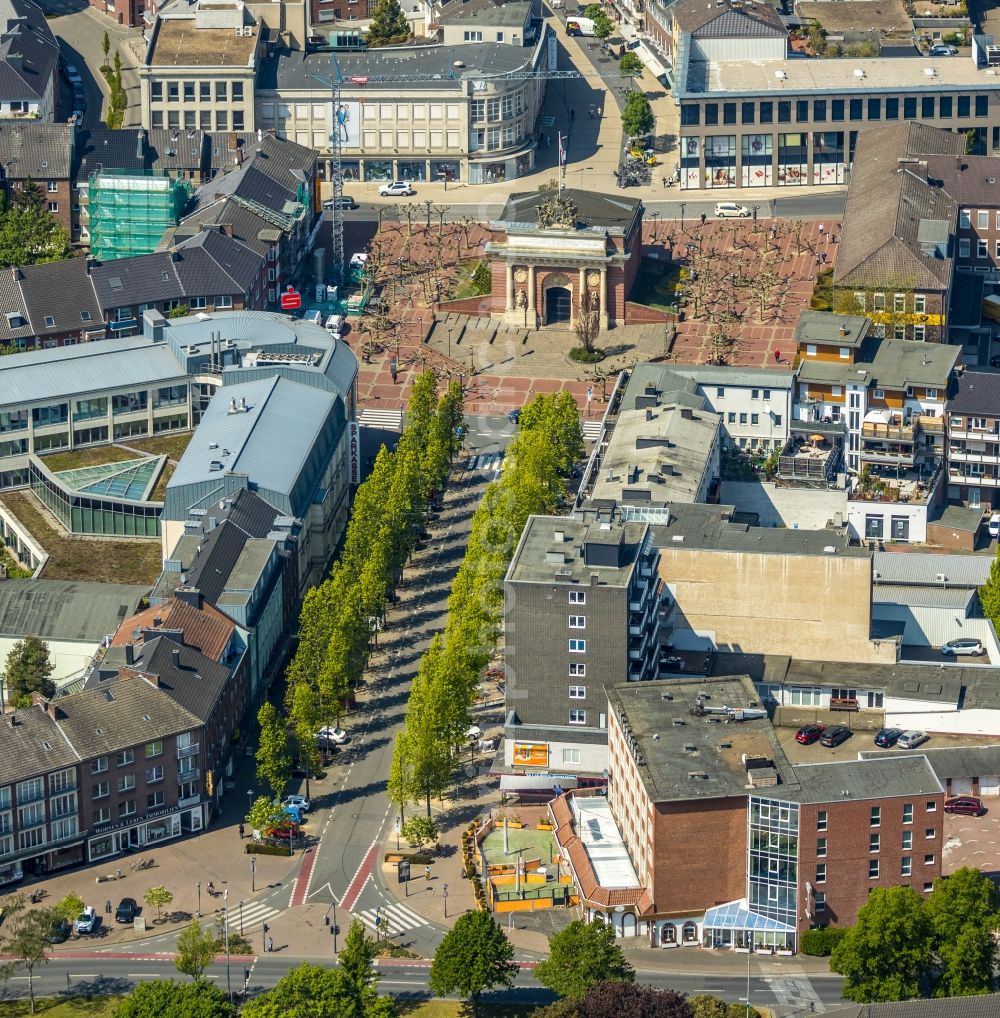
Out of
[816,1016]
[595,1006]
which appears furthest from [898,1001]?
[595,1006]

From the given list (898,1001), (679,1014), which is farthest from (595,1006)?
(898,1001)

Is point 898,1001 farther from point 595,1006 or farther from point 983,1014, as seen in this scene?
point 595,1006

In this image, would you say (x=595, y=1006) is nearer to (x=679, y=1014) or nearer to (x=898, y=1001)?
(x=679, y=1014)

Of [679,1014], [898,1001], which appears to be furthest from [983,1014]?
[679,1014]

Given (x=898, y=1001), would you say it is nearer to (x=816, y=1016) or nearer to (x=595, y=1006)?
(x=816, y=1016)

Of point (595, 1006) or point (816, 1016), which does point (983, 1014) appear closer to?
point (816, 1016)
